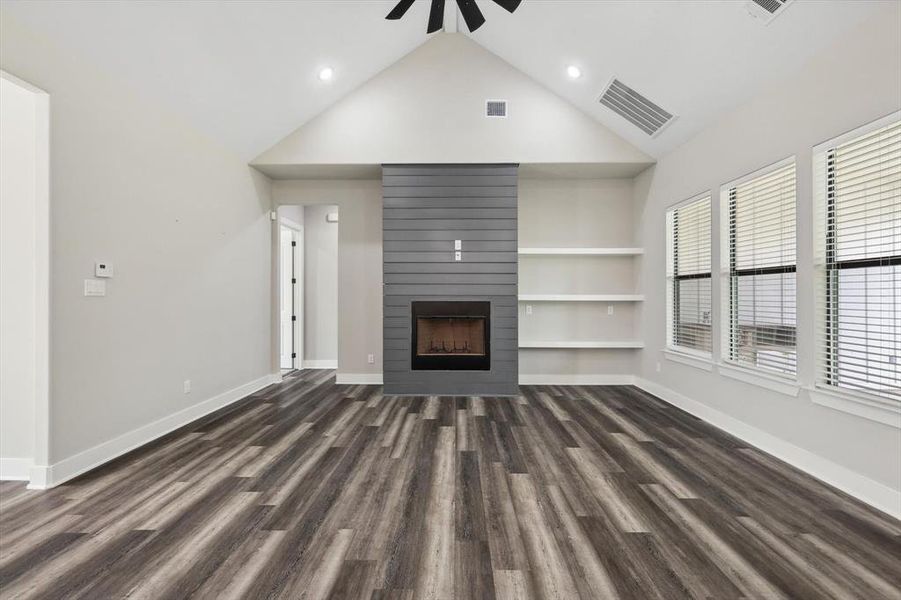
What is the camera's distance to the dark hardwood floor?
1.65 meters

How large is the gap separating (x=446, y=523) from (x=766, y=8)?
3805mm

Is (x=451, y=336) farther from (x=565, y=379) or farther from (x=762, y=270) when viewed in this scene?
(x=762, y=270)

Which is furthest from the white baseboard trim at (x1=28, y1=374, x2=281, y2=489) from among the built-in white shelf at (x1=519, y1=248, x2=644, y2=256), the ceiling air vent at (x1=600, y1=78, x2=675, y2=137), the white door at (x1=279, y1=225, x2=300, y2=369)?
the ceiling air vent at (x1=600, y1=78, x2=675, y2=137)

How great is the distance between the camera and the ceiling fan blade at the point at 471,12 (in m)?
2.90

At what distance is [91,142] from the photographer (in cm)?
285

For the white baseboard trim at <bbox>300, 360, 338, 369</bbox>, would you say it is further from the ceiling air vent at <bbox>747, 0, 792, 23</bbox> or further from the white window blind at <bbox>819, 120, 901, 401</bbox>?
the ceiling air vent at <bbox>747, 0, 792, 23</bbox>

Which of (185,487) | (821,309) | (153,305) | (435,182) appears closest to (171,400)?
(153,305)

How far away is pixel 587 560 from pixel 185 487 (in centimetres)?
238

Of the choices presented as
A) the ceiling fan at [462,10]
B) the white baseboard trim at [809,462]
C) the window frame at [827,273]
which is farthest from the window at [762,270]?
the ceiling fan at [462,10]

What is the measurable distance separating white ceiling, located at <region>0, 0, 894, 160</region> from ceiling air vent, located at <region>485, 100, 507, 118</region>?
0.47 m

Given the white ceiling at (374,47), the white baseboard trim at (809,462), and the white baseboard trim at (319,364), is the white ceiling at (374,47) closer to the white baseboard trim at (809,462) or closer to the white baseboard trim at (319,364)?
the white baseboard trim at (809,462)

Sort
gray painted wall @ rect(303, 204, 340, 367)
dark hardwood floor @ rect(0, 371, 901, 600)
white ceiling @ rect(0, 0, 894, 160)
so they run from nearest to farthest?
dark hardwood floor @ rect(0, 371, 901, 600) → white ceiling @ rect(0, 0, 894, 160) → gray painted wall @ rect(303, 204, 340, 367)

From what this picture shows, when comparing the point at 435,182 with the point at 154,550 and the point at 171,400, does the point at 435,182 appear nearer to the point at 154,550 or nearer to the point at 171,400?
the point at 171,400

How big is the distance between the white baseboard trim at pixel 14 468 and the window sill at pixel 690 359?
5404 millimetres
